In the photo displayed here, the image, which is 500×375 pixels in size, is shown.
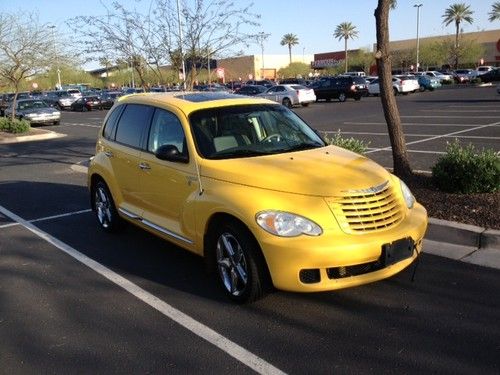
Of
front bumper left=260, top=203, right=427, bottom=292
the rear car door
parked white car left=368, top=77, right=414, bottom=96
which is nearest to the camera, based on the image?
front bumper left=260, top=203, right=427, bottom=292

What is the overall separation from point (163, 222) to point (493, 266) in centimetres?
312

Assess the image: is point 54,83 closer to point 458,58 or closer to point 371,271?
point 458,58

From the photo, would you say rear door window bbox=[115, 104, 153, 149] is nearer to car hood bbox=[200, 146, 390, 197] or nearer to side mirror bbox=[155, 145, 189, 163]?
side mirror bbox=[155, 145, 189, 163]

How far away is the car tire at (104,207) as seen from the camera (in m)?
6.38

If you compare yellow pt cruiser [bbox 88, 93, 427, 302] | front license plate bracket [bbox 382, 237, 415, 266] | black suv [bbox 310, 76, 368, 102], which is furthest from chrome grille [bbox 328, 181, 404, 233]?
black suv [bbox 310, 76, 368, 102]

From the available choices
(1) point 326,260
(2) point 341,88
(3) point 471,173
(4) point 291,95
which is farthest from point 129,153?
(2) point 341,88

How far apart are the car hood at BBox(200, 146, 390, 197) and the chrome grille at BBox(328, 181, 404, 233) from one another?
2.5 inches

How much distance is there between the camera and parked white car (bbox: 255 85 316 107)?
32.6 metres

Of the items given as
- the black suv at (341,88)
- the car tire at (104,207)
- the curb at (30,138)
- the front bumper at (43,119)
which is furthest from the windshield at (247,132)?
the black suv at (341,88)

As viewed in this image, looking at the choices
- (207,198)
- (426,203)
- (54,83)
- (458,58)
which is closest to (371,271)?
(207,198)

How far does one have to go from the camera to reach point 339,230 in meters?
3.80

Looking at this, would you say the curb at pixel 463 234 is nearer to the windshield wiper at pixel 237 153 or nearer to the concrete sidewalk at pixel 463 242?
the concrete sidewalk at pixel 463 242

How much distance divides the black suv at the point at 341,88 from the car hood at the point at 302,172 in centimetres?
3315

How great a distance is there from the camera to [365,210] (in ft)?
13.0
